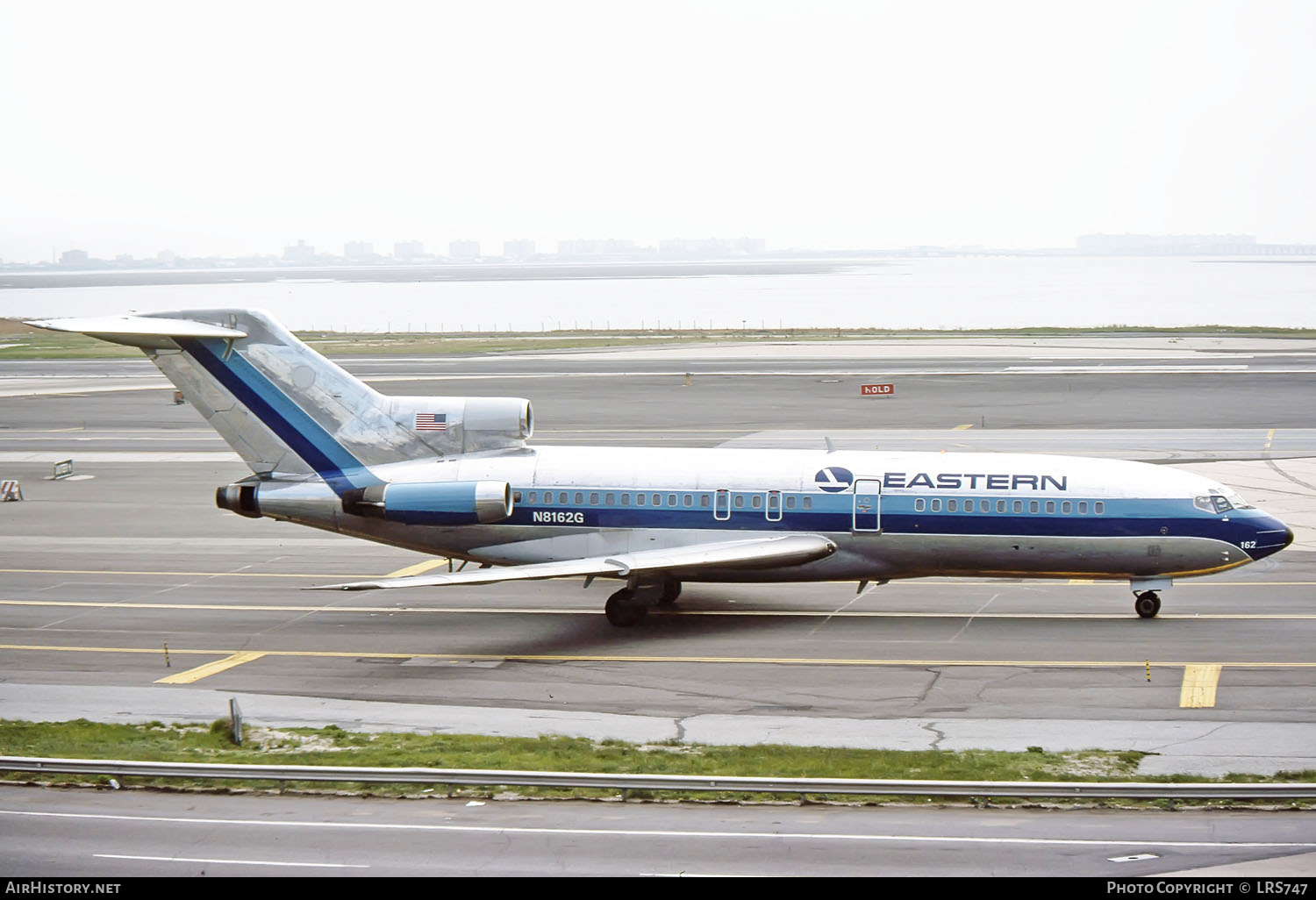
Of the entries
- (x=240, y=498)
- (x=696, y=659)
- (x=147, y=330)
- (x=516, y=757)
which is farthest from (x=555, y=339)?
(x=516, y=757)

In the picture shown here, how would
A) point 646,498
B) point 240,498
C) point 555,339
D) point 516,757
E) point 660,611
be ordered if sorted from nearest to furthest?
1. point 516,757
2. point 646,498
3. point 240,498
4. point 660,611
5. point 555,339

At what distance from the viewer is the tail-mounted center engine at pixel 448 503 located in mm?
29250

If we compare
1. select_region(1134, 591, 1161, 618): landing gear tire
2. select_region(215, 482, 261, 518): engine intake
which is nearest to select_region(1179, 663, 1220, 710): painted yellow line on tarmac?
select_region(1134, 591, 1161, 618): landing gear tire

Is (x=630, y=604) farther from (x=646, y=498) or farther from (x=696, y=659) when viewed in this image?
(x=696, y=659)

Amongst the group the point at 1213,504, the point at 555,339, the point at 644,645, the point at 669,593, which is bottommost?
the point at 644,645

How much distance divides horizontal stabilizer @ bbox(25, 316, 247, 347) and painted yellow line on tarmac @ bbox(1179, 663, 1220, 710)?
20497 mm

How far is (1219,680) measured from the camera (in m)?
24.6

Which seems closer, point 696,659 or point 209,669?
point 209,669

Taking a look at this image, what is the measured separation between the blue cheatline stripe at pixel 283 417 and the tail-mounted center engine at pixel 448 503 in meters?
1.29

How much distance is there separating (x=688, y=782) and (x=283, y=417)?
52.1 ft

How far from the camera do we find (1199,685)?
24.4 m

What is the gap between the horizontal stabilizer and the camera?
28020mm

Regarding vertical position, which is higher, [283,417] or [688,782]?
[283,417]
